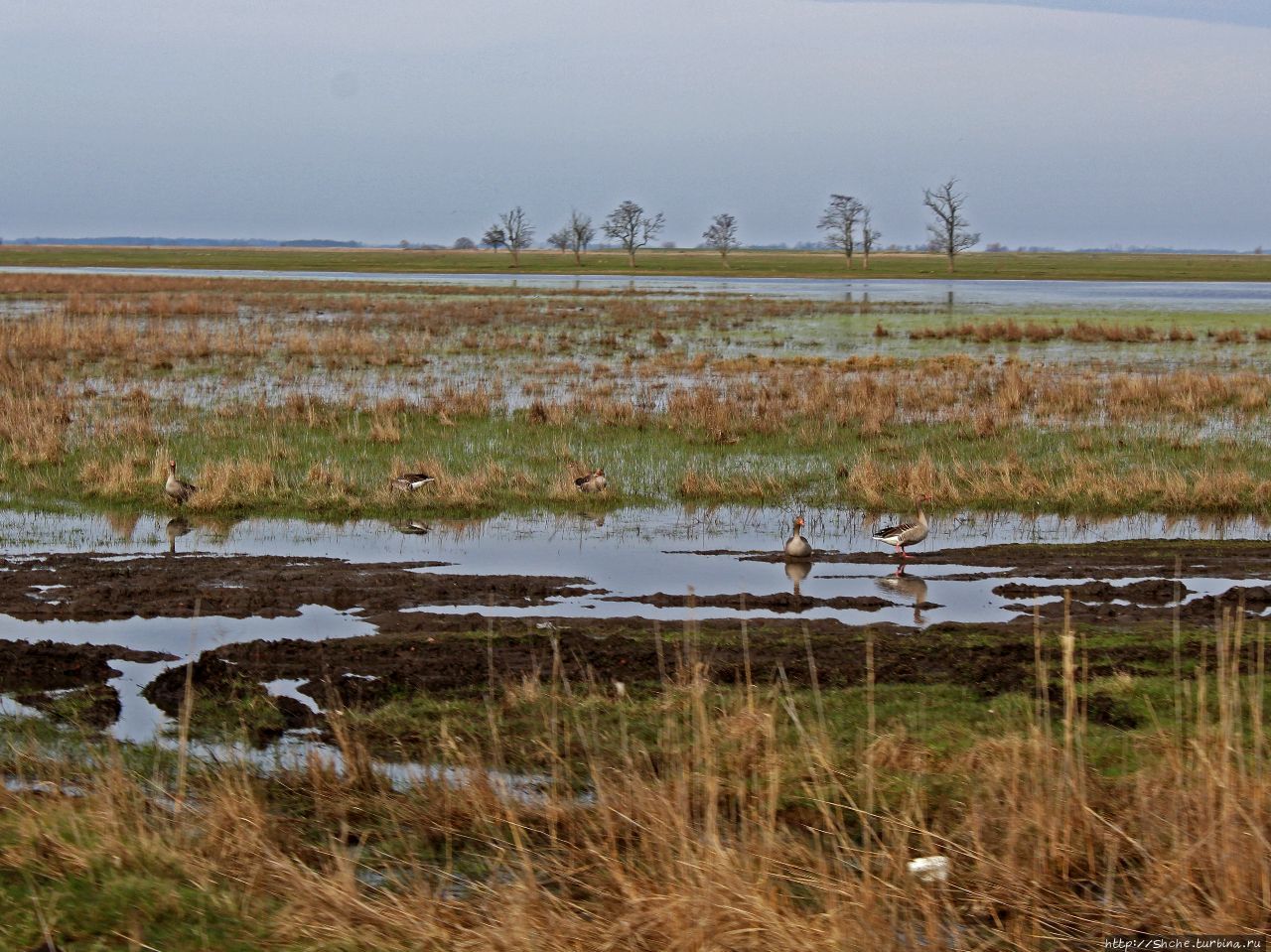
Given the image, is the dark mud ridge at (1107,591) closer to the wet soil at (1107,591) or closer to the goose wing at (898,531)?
the wet soil at (1107,591)

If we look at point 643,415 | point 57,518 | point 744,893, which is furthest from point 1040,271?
point 744,893

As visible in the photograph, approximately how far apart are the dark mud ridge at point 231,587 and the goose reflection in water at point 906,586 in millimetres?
3091

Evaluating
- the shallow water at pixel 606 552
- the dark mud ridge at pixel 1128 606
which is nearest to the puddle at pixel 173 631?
the shallow water at pixel 606 552

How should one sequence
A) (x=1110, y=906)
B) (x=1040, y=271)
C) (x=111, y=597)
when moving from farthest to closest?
1. (x=1040, y=271)
2. (x=111, y=597)
3. (x=1110, y=906)

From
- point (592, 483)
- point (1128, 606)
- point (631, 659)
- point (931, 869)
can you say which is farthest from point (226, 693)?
point (592, 483)

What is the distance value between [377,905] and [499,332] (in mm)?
41586

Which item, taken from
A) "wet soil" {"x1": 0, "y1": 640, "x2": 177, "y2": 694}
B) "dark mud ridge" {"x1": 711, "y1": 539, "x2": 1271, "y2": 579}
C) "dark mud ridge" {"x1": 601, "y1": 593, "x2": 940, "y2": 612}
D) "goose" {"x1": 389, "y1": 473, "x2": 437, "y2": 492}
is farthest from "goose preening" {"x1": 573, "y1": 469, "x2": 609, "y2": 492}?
"wet soil" {"x1": 0, "y1": 640, "x2": 177, "y2": 694}

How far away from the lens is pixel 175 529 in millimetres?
16562

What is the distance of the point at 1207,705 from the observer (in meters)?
8.90

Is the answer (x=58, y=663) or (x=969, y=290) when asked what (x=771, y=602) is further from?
(x=969, y=290)

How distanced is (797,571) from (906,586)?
1.29 meters

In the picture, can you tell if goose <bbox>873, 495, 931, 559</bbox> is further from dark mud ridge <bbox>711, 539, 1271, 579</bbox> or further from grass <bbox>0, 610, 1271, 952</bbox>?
grass <bbox>0, 610, 1271, 952</bbox>

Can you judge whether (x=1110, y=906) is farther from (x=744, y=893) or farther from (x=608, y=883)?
(x=608, y=883)

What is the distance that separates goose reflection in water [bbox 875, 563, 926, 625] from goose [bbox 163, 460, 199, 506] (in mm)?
9545
